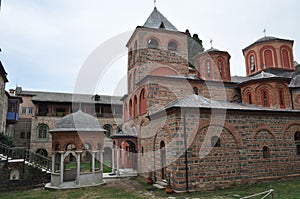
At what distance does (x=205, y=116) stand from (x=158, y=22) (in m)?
9.36

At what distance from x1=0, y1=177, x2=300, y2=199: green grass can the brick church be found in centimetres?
54

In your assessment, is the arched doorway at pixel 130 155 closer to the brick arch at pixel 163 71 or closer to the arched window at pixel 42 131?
the brick arch at pixel 163 71

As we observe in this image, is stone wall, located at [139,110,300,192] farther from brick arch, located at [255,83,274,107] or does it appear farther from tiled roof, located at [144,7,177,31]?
tiled roof, located at [144,7,177,31]

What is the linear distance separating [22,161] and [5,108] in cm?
1146

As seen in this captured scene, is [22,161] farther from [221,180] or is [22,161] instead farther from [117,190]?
[221,180]

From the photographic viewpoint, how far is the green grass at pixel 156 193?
25.9 feet

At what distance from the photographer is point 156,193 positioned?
8.87 meters

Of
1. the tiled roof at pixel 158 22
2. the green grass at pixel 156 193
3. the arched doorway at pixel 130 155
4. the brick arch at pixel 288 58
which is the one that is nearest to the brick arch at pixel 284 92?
the brick arch at pixel 288 58

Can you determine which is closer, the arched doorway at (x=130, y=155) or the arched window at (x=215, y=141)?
the arched window at (x=215, y=141)

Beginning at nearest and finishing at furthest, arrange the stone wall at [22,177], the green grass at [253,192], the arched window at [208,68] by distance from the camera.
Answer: the green grass at [253,192] → the stone wall at [22,177] → the arched window at [208,68]

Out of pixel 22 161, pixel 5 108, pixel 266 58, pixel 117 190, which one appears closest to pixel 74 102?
pixel 5 108

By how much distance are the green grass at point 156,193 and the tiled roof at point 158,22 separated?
10.8m

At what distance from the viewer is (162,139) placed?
33.7ft

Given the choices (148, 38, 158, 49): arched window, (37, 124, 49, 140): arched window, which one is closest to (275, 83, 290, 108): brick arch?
(148, 38, 158, 49): arched window
